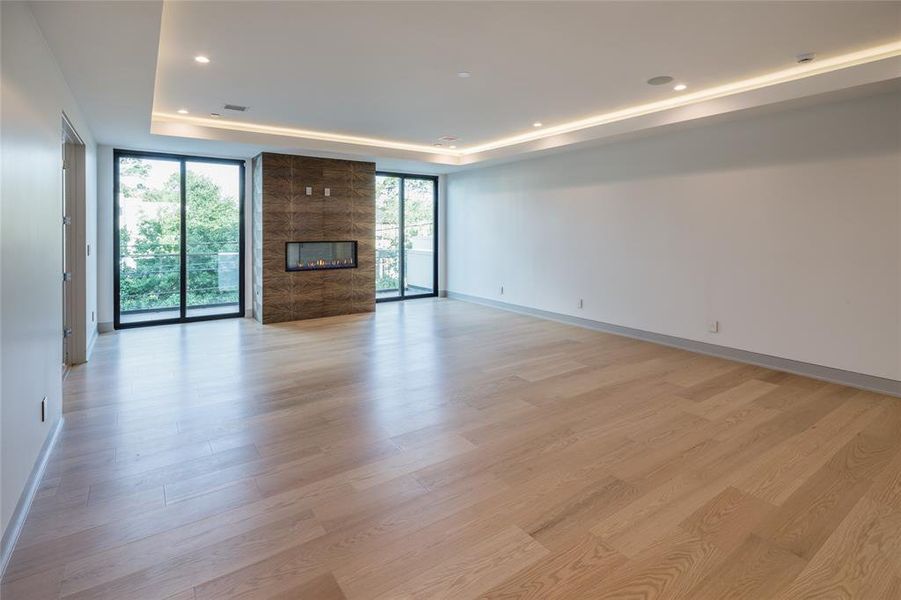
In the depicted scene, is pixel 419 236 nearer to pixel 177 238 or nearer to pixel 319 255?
pixel 319 255

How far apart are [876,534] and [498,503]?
1.72 meters

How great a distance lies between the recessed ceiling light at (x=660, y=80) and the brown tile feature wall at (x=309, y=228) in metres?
4.88

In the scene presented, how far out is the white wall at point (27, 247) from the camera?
2234 millimetres

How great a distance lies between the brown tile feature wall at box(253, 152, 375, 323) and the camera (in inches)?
292

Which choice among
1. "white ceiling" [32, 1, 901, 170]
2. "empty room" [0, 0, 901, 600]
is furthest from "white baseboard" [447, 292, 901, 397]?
"white ceiling" [32, 1, 901, 170]

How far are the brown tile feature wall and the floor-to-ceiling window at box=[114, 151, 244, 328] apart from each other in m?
0.42

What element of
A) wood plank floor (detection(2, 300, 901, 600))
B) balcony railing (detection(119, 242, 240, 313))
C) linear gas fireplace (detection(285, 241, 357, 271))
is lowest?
wood plank floor (detection(2, 300, 901, 600))

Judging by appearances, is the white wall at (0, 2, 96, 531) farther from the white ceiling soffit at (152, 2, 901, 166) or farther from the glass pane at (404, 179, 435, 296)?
the glass pane at (404, 179, 435, 296)

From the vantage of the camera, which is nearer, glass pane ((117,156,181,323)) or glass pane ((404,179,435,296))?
glass pane ((117,156,181,323))

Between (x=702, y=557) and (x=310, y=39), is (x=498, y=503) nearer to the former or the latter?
(x=702, y=557)

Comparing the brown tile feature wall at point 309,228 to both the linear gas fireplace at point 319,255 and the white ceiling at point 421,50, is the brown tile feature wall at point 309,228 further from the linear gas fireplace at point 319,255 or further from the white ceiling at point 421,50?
the white ceiling at point 421,50

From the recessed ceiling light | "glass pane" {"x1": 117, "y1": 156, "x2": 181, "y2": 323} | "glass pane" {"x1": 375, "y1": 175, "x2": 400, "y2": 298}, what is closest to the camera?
the recessed ceiling light

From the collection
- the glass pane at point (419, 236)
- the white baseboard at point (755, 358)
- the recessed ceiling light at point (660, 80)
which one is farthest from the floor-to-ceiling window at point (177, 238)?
the recessed ceiling light at point (660, 80)

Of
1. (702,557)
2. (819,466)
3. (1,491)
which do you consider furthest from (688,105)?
(1,491)
